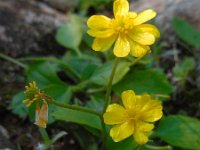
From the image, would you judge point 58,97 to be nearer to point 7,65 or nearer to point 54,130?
point 54,130

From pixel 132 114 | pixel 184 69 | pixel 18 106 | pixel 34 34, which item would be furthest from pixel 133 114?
pixel 34 34

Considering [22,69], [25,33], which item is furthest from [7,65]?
[25,33]

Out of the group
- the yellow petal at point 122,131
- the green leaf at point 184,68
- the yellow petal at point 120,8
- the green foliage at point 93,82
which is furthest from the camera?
the green leaf at point 184,68

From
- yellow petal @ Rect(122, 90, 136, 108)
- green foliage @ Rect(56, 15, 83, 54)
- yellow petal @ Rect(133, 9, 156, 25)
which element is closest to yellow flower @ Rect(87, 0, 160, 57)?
yellow petal @ Rect(133, 9, 156, 25)

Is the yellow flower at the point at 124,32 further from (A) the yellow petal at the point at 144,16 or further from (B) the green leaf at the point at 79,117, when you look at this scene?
(B) the green leaf at the point at 79,117

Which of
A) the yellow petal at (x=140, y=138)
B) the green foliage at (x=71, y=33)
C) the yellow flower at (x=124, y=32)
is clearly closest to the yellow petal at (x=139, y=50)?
the yellow flower at (x=124, y=32)

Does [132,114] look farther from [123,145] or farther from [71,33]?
[71,33]

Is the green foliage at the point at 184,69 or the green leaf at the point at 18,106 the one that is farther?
the green foliage at the point at 184,69
